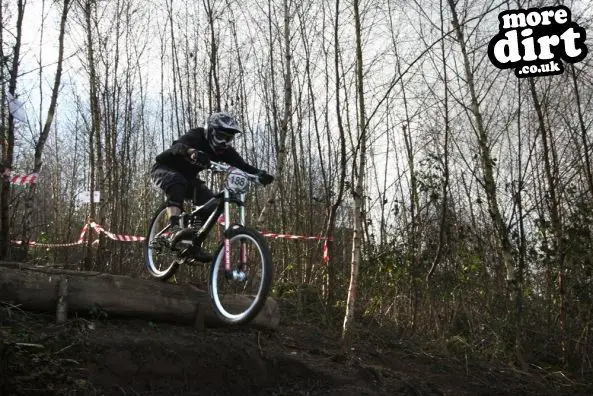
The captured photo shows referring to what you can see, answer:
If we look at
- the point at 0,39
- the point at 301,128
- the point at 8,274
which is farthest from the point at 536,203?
the point at 0,39

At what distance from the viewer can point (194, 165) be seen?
15.8 feet

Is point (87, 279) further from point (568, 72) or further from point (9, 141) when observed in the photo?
point (568, 72)

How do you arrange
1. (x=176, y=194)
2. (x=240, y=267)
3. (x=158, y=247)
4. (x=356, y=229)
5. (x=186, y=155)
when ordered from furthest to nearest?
(x=356, y=229) → (x=158, y=247) → (x=176, y=194) → (x=186, y=155) → (x=240, y=267)

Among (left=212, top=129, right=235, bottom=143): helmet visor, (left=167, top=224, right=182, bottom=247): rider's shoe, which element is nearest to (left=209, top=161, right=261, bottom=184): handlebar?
(left=212, top=129, right=235, bottom=143): helmet visor

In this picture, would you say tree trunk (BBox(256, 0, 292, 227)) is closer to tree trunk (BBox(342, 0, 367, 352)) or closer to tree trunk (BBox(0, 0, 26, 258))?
tree trunk (BBox(342, 0, 367, 352))

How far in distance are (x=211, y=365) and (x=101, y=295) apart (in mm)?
1151

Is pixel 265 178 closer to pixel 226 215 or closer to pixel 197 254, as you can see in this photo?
pixel 226 215

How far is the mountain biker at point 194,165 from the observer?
4.74 meters

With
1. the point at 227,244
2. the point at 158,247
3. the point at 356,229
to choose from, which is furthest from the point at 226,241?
the point at 356,229

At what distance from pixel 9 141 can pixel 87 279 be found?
3.56 m

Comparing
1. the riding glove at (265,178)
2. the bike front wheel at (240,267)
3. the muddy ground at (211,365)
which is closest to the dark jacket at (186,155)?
the riding glove at (265,178)

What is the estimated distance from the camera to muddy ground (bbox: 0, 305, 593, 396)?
3.72 metres

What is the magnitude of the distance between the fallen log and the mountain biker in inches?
22.6

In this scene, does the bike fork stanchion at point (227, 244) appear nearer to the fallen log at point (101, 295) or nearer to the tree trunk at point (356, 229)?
the fallen log at point (101, 295)
